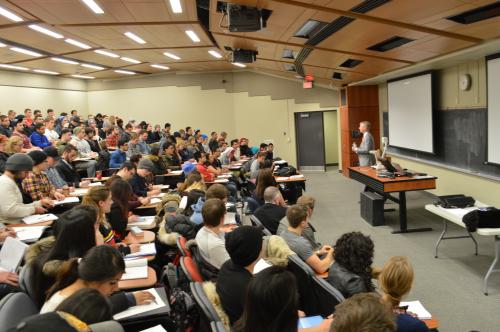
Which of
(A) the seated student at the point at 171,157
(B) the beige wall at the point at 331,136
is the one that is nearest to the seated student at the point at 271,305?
(A) the seated student at the point at 171,157

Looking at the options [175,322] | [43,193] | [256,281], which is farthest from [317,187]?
[256,281]

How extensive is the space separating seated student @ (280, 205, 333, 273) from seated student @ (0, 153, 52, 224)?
269 cm

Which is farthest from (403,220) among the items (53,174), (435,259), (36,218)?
(53,174)

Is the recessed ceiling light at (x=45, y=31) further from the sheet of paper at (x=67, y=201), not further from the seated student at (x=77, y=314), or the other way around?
the seated student at (x=77, y=314)

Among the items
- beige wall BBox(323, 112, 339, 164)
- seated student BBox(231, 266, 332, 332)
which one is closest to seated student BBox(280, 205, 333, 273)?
seated student BBox(231, 266, 332, 332)

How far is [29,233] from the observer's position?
4.13 m

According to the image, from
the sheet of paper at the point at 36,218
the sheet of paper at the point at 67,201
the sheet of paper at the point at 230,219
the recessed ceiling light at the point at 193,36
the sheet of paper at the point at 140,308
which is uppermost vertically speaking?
the recessed ceiling light at the point at 193,36

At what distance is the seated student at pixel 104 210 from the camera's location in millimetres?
3910

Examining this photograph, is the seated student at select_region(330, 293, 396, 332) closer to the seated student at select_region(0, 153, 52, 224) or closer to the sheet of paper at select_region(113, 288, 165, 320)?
the sheet of paper at select_region(113, 288, 165, 320)

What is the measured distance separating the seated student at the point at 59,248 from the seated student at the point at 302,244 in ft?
5.40

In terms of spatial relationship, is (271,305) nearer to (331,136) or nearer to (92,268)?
(92,268)

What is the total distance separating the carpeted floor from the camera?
425cm

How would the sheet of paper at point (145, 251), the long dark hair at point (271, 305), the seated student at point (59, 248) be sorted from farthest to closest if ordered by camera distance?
the sheet of paper at point (145, 251) < the seated student at point (59, 248) < the long dark hair at point (271, 305)

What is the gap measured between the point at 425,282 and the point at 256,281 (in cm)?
375
